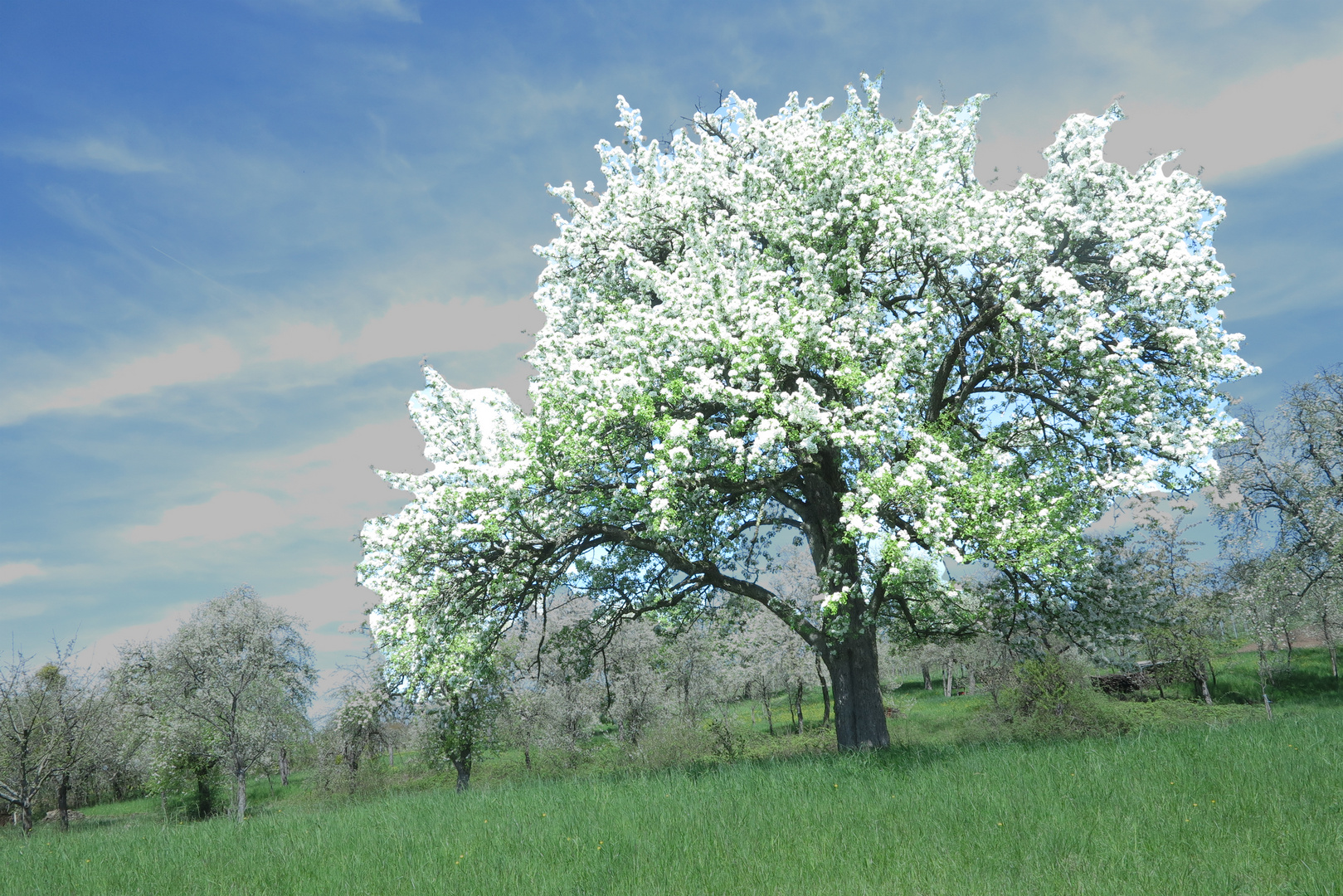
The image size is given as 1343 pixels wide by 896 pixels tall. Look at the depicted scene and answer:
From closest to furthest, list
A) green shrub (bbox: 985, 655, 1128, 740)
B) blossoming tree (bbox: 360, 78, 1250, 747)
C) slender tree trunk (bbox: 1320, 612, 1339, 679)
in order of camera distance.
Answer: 1. blossoming tree (bbox: 360, 78, 1250, 747)
2. green shrub (bbox: 985, 655, 1128, 740)
3. slender tree trunk (bbox: 1320, 612, 1339, 679)

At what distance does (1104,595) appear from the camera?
18750 millimetres

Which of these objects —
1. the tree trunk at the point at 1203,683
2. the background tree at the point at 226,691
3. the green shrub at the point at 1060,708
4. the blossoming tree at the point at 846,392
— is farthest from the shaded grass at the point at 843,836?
the tree trunk at the point at 1203,683

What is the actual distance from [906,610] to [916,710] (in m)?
45.9

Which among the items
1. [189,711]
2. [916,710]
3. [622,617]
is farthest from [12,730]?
[916,710]

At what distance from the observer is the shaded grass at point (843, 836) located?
8148mm

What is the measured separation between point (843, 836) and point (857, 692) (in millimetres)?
10046

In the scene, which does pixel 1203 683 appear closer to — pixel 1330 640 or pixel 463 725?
pixel 1330 640

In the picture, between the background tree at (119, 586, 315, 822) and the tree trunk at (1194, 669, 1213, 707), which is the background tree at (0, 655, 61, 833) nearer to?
the background tree at (119, 586, 315, 822)

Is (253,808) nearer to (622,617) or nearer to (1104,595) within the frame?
(622,617)

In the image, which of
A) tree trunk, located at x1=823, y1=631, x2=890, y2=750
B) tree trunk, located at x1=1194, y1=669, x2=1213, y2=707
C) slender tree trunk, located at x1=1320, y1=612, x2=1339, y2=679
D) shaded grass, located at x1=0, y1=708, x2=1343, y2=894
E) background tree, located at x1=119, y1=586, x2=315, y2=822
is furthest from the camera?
tree trunk, located at x1=1194, y1=669, x2=1213, y2=707

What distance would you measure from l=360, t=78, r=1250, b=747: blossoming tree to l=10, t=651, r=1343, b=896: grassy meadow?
11.7 feet

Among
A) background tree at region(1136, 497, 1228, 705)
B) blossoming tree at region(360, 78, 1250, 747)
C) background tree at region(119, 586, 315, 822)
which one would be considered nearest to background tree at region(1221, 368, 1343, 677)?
background tree at region(1136, 497, 1228, 705)

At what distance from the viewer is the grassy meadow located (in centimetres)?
817

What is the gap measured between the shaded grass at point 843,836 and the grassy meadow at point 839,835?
0.04 meters
